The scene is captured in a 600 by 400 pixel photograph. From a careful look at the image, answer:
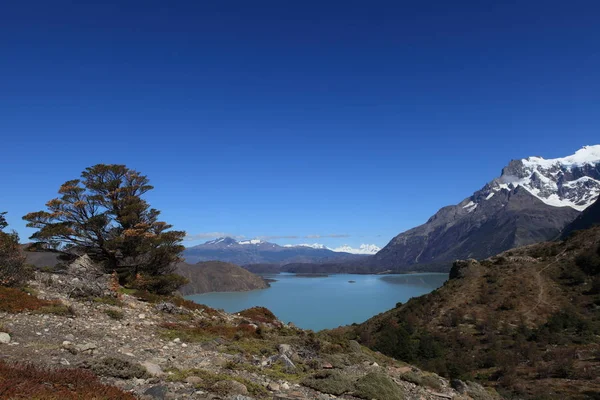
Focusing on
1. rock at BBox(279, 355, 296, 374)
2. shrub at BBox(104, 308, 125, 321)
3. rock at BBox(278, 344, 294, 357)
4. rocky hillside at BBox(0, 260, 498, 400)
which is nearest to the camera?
rocky hillside at BBox(0, 260, 498, 400)

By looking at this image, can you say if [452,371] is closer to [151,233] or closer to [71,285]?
[151,233]

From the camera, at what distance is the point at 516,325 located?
4834 centimetres

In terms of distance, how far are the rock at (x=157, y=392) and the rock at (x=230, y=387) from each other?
1.13m

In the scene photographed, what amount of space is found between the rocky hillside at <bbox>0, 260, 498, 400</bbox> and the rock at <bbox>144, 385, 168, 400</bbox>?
0.03 m

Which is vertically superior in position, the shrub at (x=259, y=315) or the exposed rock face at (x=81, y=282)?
the exposed rock face at (x=81, y=282)

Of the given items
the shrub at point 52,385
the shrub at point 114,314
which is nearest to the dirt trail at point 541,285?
the shrub at point 114,314

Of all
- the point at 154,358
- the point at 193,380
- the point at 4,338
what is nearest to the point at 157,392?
the point at 193,380

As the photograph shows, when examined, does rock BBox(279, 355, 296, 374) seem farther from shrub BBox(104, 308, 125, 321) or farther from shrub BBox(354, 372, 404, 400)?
shrub BBox(104, 308, 125, 321)

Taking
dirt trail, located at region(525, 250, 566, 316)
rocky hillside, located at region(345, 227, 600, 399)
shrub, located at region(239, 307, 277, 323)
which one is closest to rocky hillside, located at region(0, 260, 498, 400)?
shrub, located at region(239, 307, 277, 323)

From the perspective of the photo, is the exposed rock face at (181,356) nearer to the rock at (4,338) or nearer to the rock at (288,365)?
the rock at (288,365)

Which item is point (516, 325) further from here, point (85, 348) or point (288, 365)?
point (85, 348)

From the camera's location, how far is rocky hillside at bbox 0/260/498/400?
8164 mm

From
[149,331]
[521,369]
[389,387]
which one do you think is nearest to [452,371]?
[521,369]

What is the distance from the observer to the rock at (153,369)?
9415 mm
